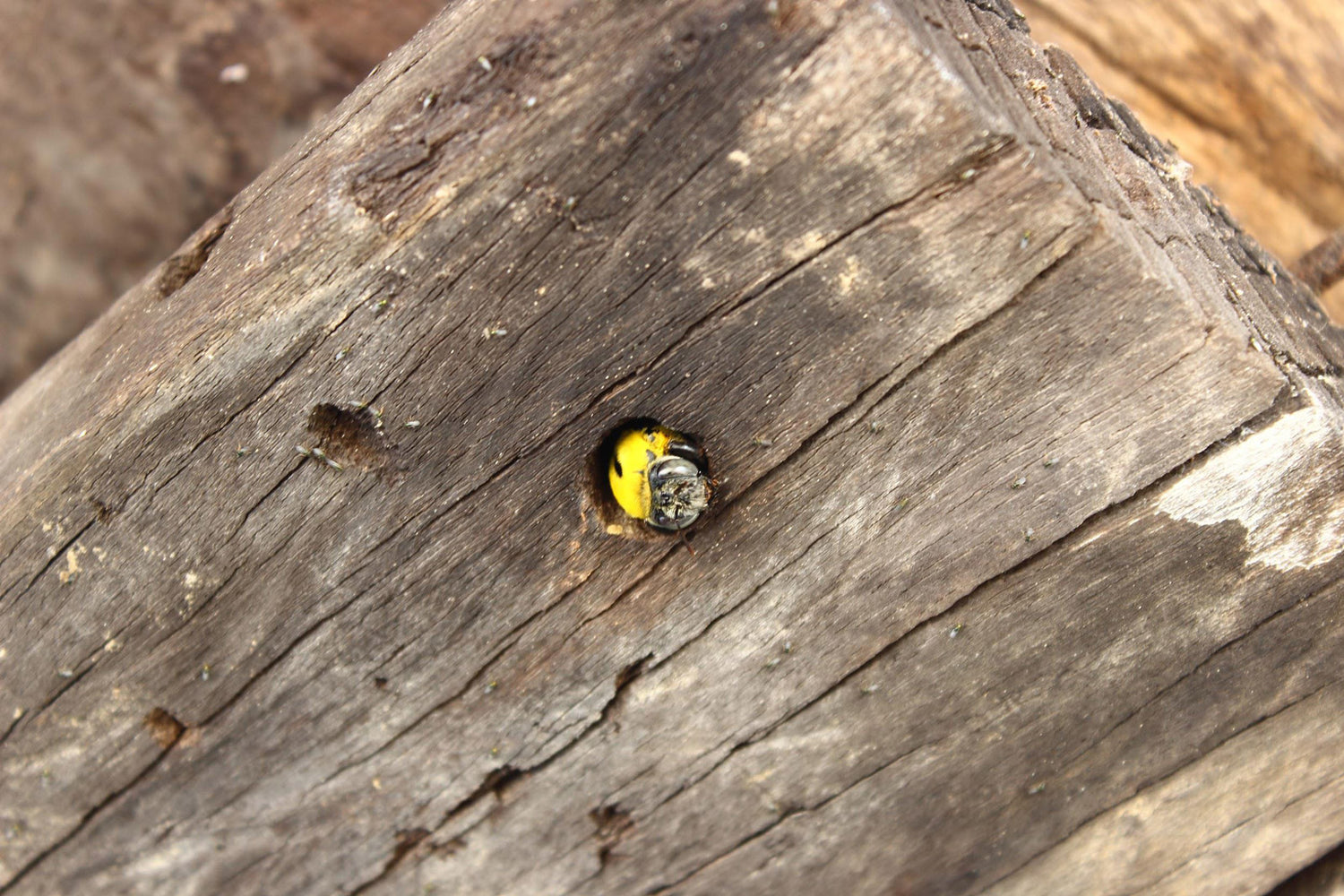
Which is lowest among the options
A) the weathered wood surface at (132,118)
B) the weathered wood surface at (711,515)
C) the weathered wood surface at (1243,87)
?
the weathered wood surface at (711,515)

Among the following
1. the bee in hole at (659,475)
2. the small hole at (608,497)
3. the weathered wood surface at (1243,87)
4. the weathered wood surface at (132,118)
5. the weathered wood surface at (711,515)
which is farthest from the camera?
the weathered wood surface at (132,118)

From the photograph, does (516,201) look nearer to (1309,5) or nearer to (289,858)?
(289,858)

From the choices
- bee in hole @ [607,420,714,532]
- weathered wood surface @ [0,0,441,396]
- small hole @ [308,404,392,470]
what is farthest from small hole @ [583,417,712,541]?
weathered wood surface @ [0,0,441,396]

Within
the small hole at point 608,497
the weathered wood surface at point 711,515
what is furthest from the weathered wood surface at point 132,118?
the small hole at point 608,497

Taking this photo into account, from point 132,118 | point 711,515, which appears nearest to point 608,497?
point 711,515

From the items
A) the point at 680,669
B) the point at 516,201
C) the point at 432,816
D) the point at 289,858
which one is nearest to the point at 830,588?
the point at 680,669

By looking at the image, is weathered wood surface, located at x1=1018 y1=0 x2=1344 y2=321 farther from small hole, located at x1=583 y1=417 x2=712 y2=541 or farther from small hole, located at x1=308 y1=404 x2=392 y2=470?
small hole, located at x1=308 y1=404 x2=392 y2=470

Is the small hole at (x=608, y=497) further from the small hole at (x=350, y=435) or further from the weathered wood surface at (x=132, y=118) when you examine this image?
the weathered wood surface at (x=132, y=118)
